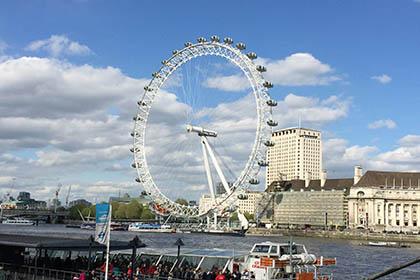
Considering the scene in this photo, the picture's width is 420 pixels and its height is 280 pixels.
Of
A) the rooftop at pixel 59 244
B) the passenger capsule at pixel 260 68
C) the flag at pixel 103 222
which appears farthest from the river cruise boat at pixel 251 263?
the passenger capsule at pixel 260 68

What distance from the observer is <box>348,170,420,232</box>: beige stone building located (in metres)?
166

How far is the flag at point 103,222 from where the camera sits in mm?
17609

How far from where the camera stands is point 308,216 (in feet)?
597

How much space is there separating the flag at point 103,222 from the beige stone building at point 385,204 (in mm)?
155134

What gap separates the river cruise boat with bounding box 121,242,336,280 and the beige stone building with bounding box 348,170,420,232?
14519cm

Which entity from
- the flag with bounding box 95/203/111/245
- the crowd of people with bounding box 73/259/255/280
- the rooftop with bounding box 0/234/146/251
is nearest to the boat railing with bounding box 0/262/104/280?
the crowd of people with bounding box 73/259/255/280

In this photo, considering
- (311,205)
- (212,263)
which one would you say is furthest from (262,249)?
(311,205)

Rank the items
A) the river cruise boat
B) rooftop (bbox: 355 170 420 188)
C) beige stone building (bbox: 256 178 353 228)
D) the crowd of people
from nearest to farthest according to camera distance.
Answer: the crowd of people → the river cruise boat → rooftop (bbox: 355 170 420 188) → beige stone building (bbox: 256 178 353 228)

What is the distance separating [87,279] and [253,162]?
6903 cm

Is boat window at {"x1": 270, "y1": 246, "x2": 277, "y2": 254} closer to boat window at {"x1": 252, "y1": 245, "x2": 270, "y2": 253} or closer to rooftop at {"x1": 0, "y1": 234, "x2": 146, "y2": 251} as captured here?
boat window at {"x1": 252, "y1": 245, "x2": 270, "y2": 253}

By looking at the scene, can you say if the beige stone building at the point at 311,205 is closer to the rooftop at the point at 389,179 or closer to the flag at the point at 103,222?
the rooftop at the point at 389,179

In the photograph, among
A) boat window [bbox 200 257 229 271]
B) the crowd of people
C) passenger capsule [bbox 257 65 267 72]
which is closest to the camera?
the crowd of people

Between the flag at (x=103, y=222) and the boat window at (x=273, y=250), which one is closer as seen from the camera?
the flag at (x=103, y=222)

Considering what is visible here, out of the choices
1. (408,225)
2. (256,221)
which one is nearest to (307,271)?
(408,225)
